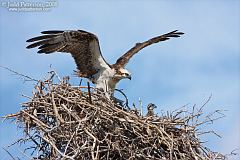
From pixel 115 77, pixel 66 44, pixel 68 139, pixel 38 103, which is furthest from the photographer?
pixel 115 77

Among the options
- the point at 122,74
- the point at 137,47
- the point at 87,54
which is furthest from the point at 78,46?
the point at 137,47

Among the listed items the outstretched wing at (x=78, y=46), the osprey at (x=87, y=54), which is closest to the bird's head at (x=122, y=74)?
the osprey at (x=87, y=54)

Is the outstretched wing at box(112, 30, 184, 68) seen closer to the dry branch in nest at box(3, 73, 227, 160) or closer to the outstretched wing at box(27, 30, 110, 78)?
the outstretched wing at box(27, 30, 110, 78)

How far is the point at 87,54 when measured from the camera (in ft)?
28.0

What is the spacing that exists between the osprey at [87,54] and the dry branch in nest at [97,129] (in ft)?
3.34

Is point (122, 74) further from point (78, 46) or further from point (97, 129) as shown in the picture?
point (97, 129)

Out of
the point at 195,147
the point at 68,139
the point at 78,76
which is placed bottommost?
the point at 68,139

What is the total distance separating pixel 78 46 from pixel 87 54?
26cm

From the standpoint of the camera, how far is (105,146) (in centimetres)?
650

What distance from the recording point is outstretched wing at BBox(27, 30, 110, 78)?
8.09 meters

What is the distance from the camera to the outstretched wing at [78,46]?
809 centimetres

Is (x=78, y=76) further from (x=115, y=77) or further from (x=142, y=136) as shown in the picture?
(x=142, y=136)

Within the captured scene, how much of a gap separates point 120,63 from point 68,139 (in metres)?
3.00

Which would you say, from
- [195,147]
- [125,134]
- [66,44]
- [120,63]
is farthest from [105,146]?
[120,63]
